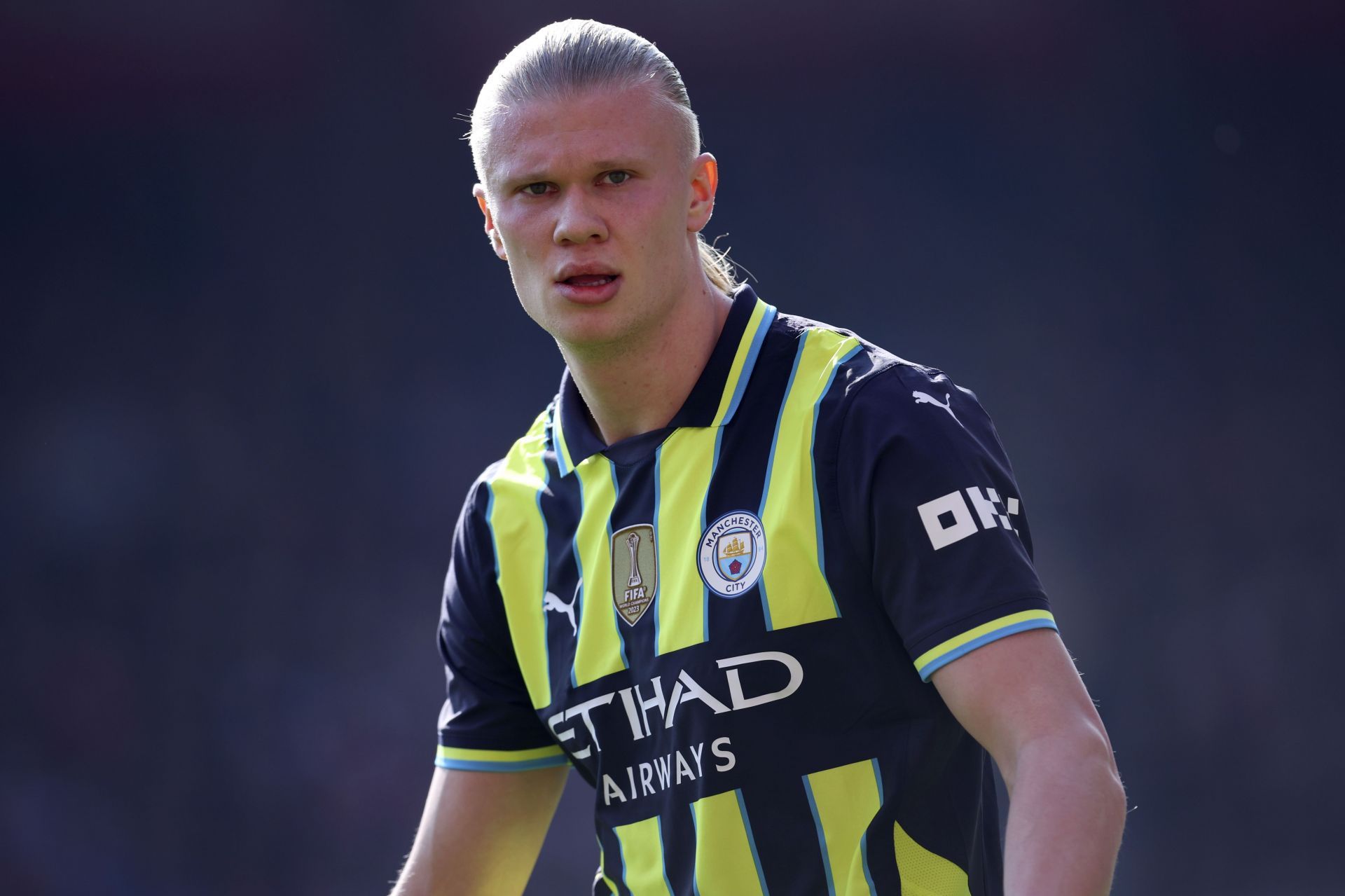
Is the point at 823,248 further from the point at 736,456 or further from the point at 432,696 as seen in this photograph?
the point at 736,456

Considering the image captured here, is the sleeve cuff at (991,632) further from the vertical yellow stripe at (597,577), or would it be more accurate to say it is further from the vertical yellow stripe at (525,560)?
the vertical yellow stripe at (525,560)

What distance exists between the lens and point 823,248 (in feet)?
18.2

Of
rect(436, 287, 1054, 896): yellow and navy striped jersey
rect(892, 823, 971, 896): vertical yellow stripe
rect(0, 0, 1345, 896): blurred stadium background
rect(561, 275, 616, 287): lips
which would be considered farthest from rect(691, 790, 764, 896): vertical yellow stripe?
rect(0, 0, 1345, 896): blurred stadium background

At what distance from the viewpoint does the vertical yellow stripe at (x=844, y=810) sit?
1601 mm

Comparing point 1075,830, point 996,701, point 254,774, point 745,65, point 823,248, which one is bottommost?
point 254,774

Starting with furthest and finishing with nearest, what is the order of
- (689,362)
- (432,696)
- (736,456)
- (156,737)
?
(432,696) → (156,737) → (689,362) → (736,456)

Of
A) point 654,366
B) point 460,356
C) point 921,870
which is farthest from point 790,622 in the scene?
point 460,356

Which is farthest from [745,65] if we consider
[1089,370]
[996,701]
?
[996,701]

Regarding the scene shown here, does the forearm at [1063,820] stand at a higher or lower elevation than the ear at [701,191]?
lower

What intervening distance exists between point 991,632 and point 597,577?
1.95ft

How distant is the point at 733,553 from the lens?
169cm

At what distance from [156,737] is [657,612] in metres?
3.82

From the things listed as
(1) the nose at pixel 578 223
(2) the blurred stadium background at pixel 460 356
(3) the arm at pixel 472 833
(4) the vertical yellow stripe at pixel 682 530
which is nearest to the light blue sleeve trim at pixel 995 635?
(4) the vertical yellow stripe at pixel 682 530

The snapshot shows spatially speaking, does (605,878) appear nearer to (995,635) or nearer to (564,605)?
(564,605)
